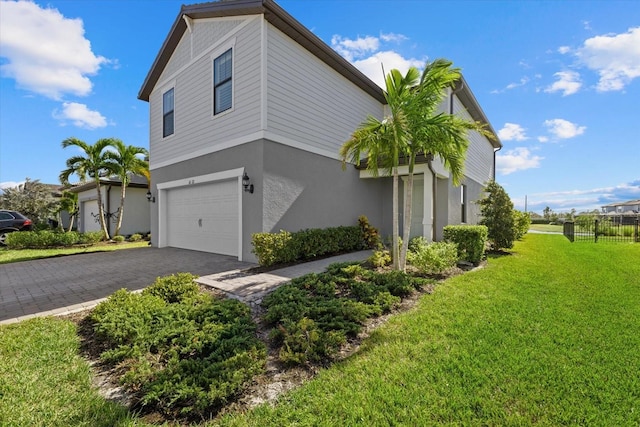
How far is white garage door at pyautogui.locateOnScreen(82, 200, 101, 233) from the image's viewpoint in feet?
58.6

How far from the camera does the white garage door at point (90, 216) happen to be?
17.9 metres

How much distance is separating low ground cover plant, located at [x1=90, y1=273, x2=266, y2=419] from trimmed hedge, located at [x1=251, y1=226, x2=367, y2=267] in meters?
2.72

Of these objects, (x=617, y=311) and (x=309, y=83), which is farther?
(x=309, y=83)

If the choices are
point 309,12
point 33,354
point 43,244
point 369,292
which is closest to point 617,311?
point 369,292

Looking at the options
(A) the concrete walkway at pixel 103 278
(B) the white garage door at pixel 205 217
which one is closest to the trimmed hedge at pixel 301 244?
(A) the concrete walkway at pixel 103 278

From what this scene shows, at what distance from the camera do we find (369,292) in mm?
4727

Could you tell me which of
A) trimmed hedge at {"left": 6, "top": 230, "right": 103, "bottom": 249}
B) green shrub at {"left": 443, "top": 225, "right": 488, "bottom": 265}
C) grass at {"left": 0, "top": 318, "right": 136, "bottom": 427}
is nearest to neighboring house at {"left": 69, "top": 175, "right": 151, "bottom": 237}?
trimmed hedge at {"left": 6, "top": 230, "right": 103, "bottom": 249}

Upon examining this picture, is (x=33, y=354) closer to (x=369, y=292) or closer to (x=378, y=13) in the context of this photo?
(x=369, y=292)

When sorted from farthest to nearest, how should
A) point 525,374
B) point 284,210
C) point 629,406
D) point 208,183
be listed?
point 208,183, point 284,210, point 525,374, point 629,406

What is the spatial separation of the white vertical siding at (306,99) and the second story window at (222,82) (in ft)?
5.63

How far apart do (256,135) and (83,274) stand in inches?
223

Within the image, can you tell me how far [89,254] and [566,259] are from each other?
54.1 ft

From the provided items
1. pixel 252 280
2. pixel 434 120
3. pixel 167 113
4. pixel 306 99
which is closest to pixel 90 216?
pixel 167 113

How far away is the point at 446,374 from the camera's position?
8.89ft
